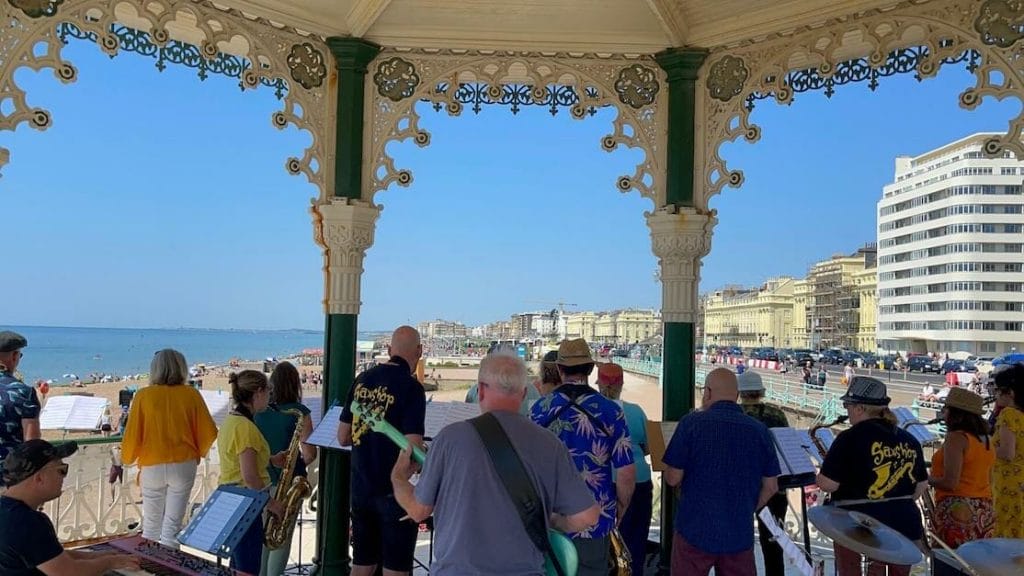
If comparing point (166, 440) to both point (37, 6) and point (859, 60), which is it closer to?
point (37, 6)

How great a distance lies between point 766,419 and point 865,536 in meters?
1.40

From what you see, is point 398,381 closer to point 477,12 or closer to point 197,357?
point 477,12

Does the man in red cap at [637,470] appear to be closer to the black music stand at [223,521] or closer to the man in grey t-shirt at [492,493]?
the man in grey t-shirt at [492,493]

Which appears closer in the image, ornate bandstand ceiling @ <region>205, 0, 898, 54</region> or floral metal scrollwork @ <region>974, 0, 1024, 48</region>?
floral metal scrollwork @ <region>974, 0, 1024, 48</region>

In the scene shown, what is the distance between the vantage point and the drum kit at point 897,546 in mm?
2180

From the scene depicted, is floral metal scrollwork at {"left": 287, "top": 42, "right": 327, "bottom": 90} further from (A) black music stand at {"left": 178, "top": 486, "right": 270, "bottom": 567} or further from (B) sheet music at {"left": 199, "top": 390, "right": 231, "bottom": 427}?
(A) black music stand at {"left": 178, "top": 486, "right": 270, "bottom": 567}

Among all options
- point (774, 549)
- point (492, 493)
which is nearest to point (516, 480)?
point (492, 493)

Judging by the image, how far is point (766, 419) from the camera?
396 cm

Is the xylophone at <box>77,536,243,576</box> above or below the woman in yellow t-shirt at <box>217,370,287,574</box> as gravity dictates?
below

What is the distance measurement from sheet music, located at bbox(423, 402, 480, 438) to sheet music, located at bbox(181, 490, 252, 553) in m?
1.27

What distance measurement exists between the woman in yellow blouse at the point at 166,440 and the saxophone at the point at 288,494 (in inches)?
15.5

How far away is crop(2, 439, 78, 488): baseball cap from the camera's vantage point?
6.86 ft

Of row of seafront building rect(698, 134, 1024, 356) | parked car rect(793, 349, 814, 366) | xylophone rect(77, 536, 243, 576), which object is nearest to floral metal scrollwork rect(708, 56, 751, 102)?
xylophone rect(77, 536, 243, 576)

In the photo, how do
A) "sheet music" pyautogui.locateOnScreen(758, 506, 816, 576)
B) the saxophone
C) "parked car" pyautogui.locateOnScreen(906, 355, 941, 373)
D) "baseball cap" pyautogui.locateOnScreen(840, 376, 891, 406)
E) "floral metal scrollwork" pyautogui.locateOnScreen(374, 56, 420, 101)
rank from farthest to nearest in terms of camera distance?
1. "parked car" pyautogui.locateOnScreen(906, 355, 941, 373)
2. "floral metal scrollwork" pyautogui.locateOnScreen(374, 56, 420, 101)
3. the saxophone
4. "baseball cap" pyautogui.locateOnScreen(840, 376, 891, 406)
5. "sheet music" pyautogui.locateOnScreen(758, 506, 816, 576)
